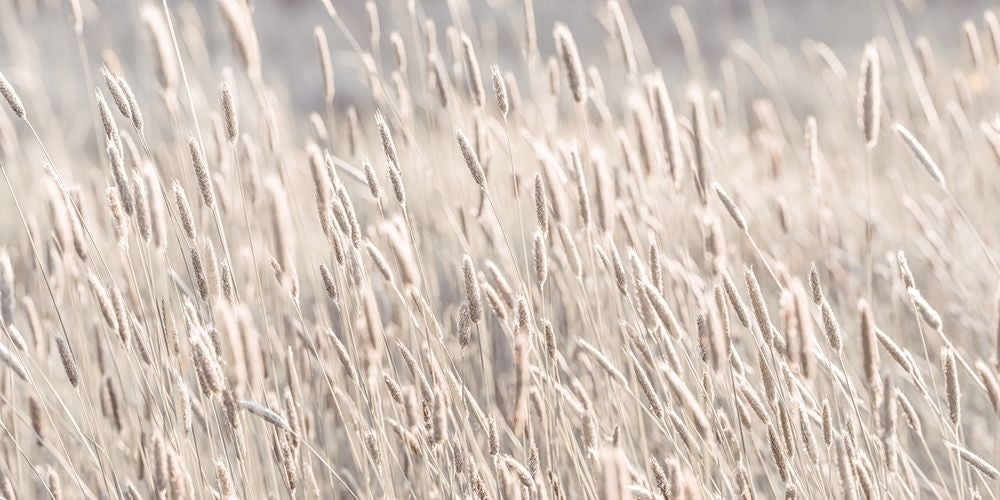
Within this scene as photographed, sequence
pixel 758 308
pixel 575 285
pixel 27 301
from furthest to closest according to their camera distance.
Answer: pixel 575 285 → pixel 27 301 → pixel 758 308

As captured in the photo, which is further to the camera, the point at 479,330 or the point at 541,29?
the point at 541,29

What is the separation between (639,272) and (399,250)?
0.28 meters

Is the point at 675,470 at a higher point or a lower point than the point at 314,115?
lower

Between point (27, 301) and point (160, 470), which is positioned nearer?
point (160, 470)

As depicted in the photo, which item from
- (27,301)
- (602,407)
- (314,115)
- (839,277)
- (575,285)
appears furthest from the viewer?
(839,277)

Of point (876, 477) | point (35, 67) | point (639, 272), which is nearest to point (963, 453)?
point (876, 477)

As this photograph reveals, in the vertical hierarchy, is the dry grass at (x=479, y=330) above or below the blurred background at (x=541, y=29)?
below

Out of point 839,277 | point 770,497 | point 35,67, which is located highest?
point 35,67

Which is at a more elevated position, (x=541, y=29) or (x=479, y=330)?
(x=541, y=29)

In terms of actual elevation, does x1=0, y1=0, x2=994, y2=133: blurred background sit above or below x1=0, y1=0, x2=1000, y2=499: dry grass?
above

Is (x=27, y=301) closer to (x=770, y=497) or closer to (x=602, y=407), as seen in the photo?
(x=602, y=407)

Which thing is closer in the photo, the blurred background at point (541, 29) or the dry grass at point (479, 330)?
the dry grass at point (479, 330)

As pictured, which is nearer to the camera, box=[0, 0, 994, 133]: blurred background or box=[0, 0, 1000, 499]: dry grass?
box=[0, 0, 1000, 499]: dry grass

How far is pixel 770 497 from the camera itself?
5.77 feet
